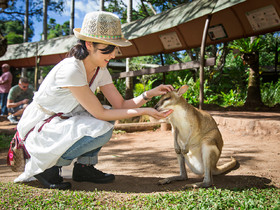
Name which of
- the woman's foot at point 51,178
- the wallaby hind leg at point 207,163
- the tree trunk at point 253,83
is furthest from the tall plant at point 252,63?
Answer: the woman's foot at point 51,178

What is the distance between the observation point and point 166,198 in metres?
1.99

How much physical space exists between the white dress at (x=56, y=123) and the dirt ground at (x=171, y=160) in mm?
389

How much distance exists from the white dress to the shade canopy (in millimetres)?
3479

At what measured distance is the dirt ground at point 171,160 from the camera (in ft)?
8.08

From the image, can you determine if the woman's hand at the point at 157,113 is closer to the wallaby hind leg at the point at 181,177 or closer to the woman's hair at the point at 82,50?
the wallaby hind leg at the point at 181,177

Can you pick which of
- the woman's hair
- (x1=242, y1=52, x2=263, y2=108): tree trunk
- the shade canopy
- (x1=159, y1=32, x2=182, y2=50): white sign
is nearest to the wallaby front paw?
the woman's hair

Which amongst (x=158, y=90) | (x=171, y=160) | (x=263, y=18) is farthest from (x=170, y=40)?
(x=158, y=90)

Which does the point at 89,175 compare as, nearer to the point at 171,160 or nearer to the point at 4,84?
the point at 171,160

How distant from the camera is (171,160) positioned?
3418mm

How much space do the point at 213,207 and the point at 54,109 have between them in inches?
62.2

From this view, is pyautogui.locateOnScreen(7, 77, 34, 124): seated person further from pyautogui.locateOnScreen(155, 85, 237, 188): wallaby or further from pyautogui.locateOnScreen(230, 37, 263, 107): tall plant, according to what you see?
pyautogui.locateOnScreen(230, 37, 263, 107): tall plant

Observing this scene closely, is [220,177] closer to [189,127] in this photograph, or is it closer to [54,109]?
[189,127]

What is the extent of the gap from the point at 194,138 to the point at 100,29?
1312 millimetres

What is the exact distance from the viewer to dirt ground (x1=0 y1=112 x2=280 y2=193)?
2.46 m
